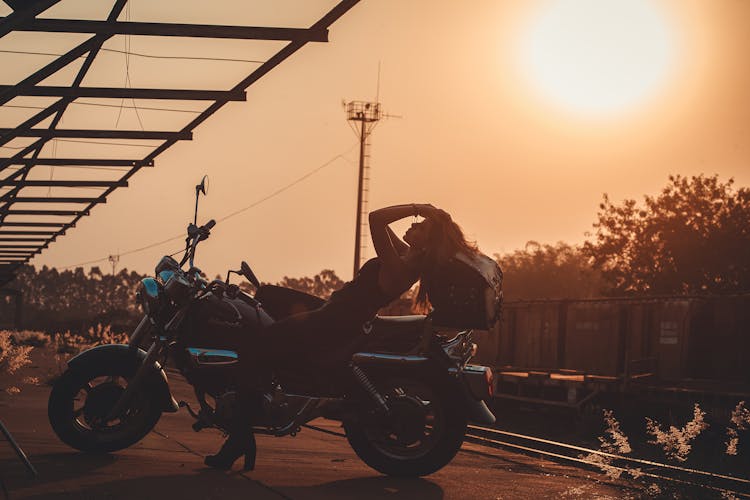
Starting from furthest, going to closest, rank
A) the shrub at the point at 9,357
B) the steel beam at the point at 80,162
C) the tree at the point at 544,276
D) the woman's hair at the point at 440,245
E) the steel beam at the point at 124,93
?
the tree at the point at 544,276 → the steel beam at the point at 80,162 → the shrub at the point at 9,357 → the steel beam at the point at 124,93 → the woman's hair at the point at 440,245

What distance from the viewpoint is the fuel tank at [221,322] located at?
277 inches

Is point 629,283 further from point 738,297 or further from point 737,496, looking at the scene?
point 737,496

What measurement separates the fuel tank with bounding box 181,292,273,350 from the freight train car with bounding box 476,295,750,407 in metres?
17.1

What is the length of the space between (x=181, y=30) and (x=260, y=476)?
847cm

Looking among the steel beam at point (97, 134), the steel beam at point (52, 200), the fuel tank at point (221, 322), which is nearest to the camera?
the fuel tank at point (221, 322)

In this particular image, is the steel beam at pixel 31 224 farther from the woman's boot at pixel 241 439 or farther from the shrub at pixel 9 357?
the woman's boot at pixel 241 439

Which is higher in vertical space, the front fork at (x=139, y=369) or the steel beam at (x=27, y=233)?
the steel beam at (x=27, y=233)

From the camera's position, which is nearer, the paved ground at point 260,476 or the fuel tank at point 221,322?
the paved ground at point 260,476

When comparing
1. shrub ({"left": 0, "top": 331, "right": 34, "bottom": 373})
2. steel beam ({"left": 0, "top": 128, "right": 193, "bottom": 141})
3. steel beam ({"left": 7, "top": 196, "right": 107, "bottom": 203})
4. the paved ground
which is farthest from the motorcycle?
steel beam ({"left": 7, "top": 196, "right": 107, "bottom": 203})

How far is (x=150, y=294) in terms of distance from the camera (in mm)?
7094

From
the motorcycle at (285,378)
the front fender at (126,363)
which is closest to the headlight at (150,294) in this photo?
the motorcycle at (285,378)

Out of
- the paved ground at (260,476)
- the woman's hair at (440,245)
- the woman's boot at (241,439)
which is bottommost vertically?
the paved ground at (260,476)

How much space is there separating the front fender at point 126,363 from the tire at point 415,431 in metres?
1.31

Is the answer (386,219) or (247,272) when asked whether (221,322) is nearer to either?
(247,272)
